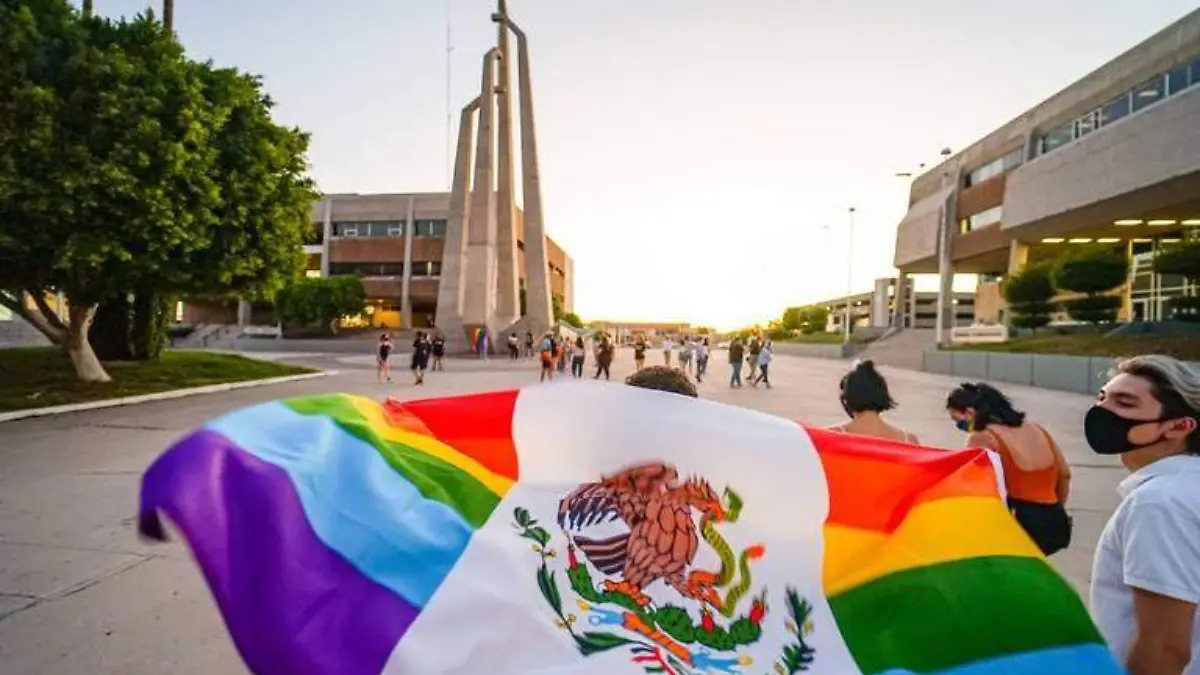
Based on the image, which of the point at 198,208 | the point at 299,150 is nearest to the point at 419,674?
the point at 198,208

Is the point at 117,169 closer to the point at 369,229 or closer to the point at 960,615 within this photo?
the point at 960,615

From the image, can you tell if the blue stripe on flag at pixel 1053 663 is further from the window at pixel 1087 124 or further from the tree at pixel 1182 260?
the window at pixel 1087 124

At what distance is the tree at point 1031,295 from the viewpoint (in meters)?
34.6

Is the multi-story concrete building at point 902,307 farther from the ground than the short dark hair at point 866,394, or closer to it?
farther from the ground

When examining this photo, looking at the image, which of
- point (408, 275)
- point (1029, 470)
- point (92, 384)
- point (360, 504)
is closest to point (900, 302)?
point (408, 275)

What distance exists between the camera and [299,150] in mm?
19000

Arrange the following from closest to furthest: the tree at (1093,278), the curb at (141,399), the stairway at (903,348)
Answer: the curb at (141,399) → the tree at (1093,278) → the stairway at (903,348)

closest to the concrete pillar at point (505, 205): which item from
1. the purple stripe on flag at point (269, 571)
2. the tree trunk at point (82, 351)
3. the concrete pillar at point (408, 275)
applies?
the concrete pillar at point (408, 275)

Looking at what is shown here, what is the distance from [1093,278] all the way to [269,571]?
35.6 metres

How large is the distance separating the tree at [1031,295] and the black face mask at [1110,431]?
37.3 meters

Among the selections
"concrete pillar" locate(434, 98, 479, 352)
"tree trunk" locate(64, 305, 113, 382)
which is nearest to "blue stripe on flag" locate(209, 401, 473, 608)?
"tree trunk" locate(64, 305, 113, 382)

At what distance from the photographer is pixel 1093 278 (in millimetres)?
29797

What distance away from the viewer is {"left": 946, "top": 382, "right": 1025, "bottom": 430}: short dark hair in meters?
3.76

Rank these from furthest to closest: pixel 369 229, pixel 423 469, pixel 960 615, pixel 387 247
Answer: pixel 369 229 → pixel 387 247 → pixel 423 469 → pixel 960 615
